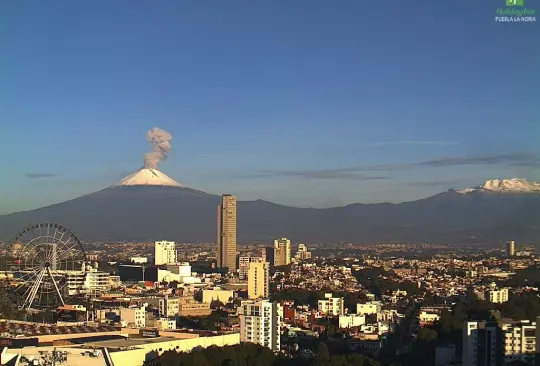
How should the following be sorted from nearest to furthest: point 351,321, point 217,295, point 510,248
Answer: point 351,321 < point 217,295 < point 510,248

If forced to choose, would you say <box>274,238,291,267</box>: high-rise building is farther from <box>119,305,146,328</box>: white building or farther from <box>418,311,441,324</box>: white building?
<box>418,311,441,324</box>: white building

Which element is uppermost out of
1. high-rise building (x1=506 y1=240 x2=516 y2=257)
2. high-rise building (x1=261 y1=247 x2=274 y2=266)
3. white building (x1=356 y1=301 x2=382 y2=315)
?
high-rise building (x1=506 y1=240 x2=516 y2=257)

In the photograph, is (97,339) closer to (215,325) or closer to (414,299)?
(215,325)

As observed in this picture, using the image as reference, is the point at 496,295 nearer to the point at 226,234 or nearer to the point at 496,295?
the point at 496,295

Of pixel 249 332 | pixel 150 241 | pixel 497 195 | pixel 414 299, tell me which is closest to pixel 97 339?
pixel 249 332

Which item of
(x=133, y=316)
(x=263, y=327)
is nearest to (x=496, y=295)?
(x=133, y=316)

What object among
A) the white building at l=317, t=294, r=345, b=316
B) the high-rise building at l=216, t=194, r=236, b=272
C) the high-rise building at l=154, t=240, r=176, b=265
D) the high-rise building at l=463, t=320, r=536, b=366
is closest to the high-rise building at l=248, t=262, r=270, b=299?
the white building at l=317, t=294, r=345, b=316
